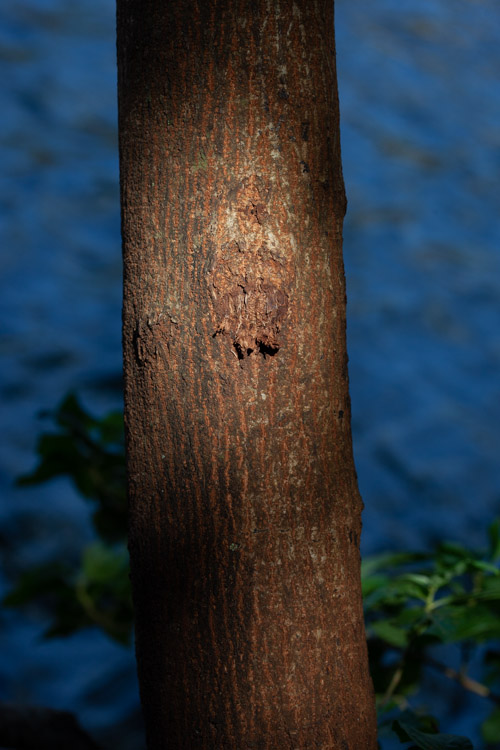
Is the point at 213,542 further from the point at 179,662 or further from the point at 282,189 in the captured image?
the point at 282,189

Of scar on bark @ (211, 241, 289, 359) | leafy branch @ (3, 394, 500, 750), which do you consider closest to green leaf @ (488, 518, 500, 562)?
leafy branch @ (3, 394, 500, 750)

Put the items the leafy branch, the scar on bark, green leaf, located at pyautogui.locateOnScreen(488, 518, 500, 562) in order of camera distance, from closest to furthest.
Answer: the scar on bark → the leafy branch → green leaf, located at pyautogui.locateOnScreen(488, 518, 500, 562)

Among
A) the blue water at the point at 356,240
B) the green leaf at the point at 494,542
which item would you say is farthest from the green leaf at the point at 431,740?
the blue water at the point at 356,240

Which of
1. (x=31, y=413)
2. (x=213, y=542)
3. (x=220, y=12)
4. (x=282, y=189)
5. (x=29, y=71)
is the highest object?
(x=29, y=71)

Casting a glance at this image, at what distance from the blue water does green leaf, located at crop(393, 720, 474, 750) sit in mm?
1695

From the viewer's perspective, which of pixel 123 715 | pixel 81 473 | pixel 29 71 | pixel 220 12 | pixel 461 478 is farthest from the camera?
pixel 29 71

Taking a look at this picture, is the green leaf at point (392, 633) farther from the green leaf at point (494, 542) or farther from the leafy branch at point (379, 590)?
the green leaf at point (494, 542)

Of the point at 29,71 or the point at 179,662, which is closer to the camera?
the point at 179,662

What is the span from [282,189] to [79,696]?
1949mm

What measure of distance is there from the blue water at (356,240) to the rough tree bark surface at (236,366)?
176 cm

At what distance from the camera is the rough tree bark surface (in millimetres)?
503

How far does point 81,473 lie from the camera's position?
1.27 metres

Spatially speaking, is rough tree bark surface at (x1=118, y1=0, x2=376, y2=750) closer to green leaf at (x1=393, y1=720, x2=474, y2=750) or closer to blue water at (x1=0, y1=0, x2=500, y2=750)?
green leaf at (x1=393, y1=720, x2=474, y2=750)

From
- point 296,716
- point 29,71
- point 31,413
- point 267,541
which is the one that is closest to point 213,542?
point 267,541
